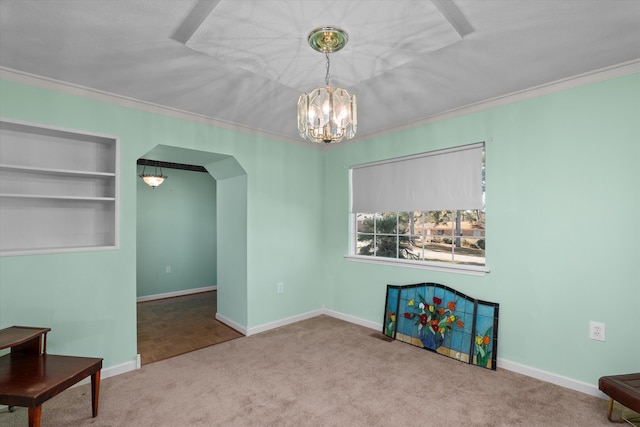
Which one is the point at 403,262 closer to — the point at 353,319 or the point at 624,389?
the point at 353,319

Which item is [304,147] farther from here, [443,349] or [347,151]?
[443,349]

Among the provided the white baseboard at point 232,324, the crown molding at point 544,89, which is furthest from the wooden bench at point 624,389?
the white baseboard at point 232,324

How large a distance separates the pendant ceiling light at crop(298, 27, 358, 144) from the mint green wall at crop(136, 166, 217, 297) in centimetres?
465

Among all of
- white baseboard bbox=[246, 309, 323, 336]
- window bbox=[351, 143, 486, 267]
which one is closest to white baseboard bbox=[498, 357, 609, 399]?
window bbox=[351, 143, 486, 267]

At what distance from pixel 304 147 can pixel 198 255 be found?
322 cm

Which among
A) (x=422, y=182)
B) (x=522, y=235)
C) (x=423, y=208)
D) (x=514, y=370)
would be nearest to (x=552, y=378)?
(x=514, y=370)

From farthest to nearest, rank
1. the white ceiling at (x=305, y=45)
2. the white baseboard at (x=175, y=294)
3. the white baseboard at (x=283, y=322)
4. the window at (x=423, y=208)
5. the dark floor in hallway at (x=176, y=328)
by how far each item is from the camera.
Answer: the white baseboard at (x=175, y=294)
the white baseboard at (x=283, y=322)
the dark floor in hallway at (x=176, y=328)
the window at (x=423, y=208)
the white ceiling at (x=305, y=45)

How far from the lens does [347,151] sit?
427 cm

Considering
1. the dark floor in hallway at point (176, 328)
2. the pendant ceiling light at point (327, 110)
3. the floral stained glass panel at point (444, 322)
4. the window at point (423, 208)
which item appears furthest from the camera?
the dark floor in hallway at point (176, 328)

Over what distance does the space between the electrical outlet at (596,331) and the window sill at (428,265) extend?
802 millimetres

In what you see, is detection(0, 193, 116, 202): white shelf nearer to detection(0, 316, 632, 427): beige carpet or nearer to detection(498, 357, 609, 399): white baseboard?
detection(0, 316, 632, 427): beige carpet

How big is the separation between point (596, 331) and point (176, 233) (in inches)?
230

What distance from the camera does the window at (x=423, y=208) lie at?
3.15 meters

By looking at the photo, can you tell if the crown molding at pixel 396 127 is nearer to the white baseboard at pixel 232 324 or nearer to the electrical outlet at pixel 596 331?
the electrical outlet at pixel 596 331
